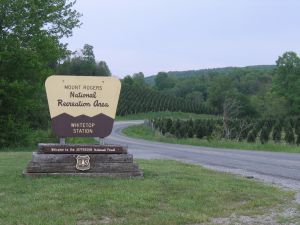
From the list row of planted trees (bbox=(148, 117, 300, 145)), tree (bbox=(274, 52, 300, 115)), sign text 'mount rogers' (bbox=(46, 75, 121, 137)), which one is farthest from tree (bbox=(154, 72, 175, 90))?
sign text 'mount rogers' (bbox=(46, 75, 121, 137))

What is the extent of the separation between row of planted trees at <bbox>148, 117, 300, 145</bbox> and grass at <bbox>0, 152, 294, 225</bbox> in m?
28.6

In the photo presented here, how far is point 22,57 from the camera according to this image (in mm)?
24562

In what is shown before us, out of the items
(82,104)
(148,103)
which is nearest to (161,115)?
(148,103)

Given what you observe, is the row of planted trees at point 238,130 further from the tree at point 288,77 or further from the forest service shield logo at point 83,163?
the tree at point 288,77

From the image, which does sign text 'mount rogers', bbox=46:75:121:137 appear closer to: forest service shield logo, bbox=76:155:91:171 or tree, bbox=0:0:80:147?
forest service shield logo, bbox=76:155:91:171

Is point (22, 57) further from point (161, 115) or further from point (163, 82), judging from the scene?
point (163, 82)

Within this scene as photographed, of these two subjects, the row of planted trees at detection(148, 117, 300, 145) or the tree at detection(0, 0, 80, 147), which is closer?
the tree at detection(0, 0, 80, 147)

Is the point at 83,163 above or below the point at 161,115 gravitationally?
above

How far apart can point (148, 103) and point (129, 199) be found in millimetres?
105300

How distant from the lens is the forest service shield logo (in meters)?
9.95

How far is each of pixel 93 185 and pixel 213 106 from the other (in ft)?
378

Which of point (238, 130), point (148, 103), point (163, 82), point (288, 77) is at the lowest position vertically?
point (238, 130)

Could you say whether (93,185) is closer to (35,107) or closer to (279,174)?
(279,174)

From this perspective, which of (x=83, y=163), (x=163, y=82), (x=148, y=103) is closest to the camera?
(x=83, y=163)
